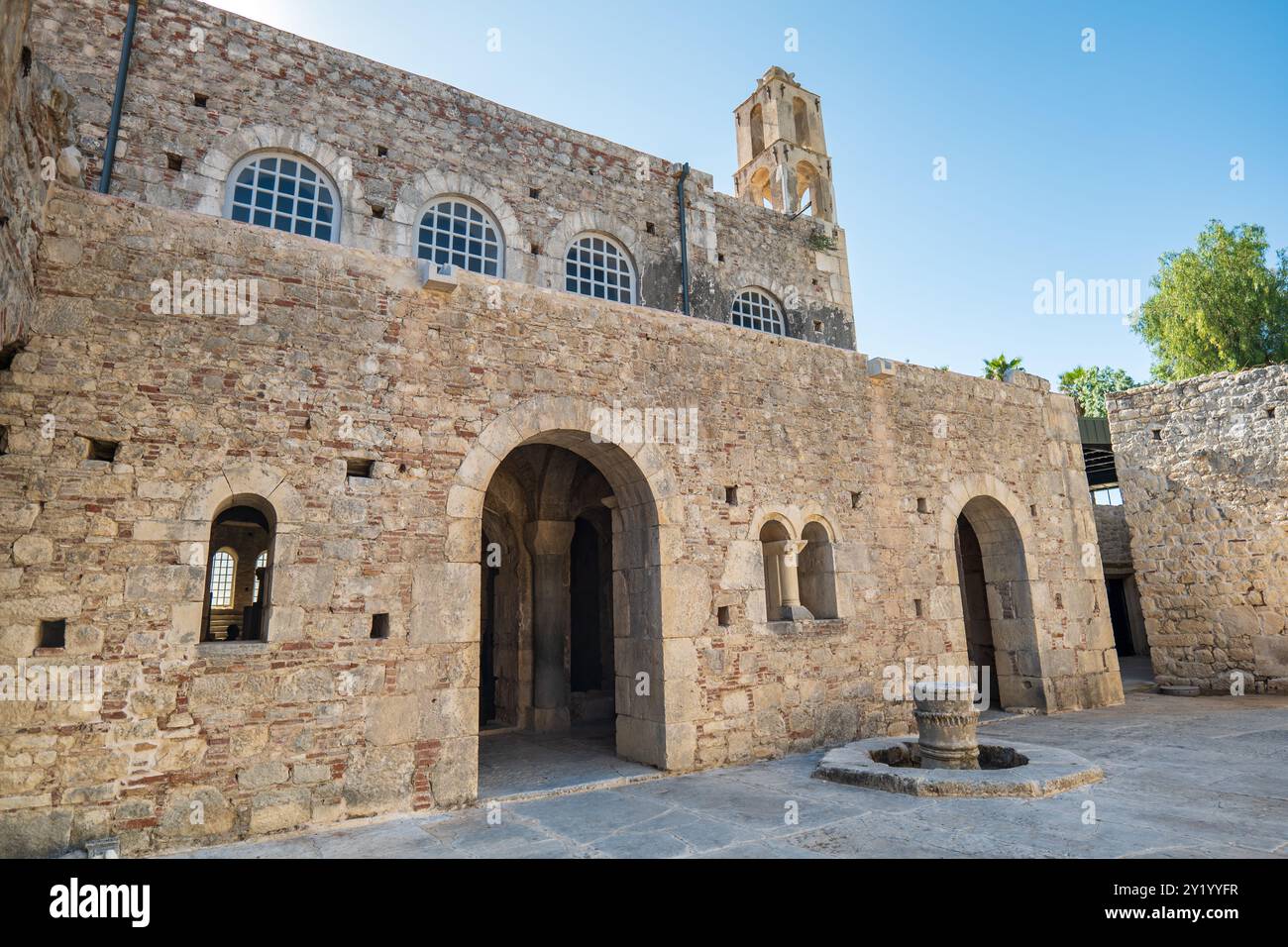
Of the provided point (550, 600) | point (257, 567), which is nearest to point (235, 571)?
point (257, 567)

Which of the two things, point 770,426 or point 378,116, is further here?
point 378,116

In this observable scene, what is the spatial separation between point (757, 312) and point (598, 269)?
325cm

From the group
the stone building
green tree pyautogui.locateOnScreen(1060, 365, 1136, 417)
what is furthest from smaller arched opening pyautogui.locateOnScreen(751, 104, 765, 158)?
green tree pyautogui.locateOnScreen(1060, 365, 1136, 417)

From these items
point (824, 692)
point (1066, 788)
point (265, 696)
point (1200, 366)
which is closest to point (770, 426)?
point (824, 692)

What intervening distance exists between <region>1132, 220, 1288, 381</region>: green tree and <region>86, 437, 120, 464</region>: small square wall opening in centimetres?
2624

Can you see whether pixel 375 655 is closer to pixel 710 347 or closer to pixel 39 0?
pixel 710 347

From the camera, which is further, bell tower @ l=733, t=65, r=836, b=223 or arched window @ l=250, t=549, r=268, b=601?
arched window @ l=250, t=549, r=268, b=601

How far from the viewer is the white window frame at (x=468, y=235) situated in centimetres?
993

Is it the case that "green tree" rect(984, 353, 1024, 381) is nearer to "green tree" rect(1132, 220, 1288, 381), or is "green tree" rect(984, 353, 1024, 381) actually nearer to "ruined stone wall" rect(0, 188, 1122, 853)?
"green tree" rect(1132, 220, 1288, 381)

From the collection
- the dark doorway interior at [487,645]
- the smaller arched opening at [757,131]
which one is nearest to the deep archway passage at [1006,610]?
the dark doorway interior at [487,645]

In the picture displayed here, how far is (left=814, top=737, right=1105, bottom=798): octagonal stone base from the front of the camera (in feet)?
18.3

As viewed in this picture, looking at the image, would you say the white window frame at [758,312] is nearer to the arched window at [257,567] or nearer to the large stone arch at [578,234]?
the large stone arch at [578,234]

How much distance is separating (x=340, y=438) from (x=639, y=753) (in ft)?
14.3

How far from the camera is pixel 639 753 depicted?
7.36 metres
